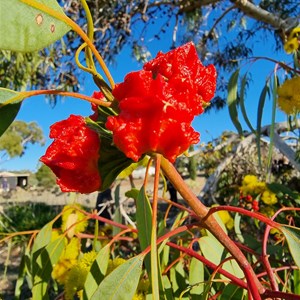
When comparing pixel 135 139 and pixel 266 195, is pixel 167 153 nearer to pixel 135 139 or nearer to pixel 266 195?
pixel 135 139

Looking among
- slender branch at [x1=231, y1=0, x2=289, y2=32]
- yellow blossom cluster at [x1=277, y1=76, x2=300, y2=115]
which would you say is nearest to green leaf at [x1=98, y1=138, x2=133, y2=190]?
yellow blossom cluster at [x1=277, y1=76, x2=300, y2=115]

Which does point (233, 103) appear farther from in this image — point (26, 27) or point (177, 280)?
point (26, 27)

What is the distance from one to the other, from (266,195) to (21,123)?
53.0 ft

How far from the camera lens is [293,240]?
46cm

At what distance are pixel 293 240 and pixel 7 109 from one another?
34cm

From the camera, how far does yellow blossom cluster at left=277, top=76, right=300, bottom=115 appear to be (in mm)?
1015

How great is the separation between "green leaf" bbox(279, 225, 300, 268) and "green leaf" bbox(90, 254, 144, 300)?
6.5 inches

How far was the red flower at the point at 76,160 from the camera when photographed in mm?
410

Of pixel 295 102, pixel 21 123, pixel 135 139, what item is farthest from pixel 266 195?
pixel 21 123

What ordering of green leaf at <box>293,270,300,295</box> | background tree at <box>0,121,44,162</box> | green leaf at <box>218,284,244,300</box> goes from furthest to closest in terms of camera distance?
background tree at <box>0,121,44,162</box>, green leaf at <box>293,270,300,295</box>, green leaf at <box>218,284,244,300</box>

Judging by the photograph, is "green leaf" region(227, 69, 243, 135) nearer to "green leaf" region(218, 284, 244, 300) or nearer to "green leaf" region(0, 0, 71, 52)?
"green leaf" region(218, 284, 244, 300)

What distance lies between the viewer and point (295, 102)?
1026 mm

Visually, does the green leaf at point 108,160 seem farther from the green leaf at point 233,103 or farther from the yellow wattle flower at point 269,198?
the yellow wattle flower at point 269,198

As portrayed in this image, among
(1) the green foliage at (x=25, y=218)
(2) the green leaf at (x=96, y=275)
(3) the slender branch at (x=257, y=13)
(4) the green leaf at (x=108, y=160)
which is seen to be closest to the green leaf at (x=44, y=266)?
(2) the green leaf at (x=96, y=275)
